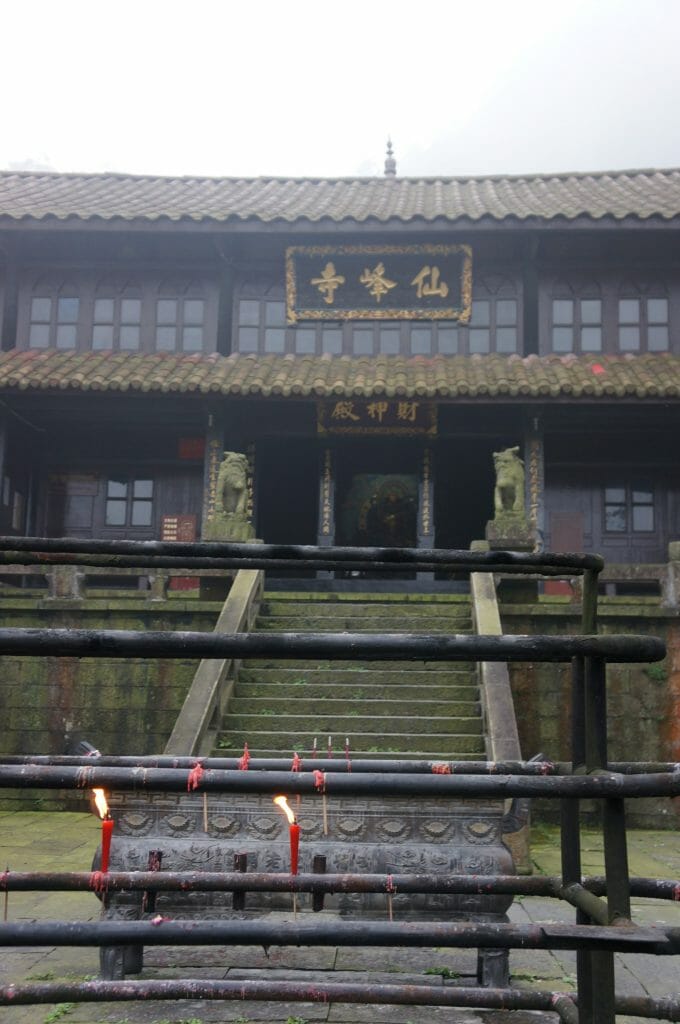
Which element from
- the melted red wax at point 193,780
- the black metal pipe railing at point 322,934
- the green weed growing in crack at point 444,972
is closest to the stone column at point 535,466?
the green weed growing in crack at point 444,972

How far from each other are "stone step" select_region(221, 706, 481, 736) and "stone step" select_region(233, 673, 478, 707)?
1.35ft

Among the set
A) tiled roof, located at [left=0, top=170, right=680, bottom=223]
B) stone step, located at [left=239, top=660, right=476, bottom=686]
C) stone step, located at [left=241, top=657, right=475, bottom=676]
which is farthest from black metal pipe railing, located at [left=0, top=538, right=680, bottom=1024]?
tiled roof, located at [left=0, top=170, right=680, bottom=223]

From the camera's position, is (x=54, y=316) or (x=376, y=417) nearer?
(x=376, y=417)

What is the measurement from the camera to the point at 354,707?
8773mm

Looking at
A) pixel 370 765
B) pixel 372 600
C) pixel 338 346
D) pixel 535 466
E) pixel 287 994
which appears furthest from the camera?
pixel 338 346

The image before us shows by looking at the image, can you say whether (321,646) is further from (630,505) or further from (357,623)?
(630,505)

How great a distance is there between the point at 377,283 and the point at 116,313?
171 inches

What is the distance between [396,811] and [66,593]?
248 inches

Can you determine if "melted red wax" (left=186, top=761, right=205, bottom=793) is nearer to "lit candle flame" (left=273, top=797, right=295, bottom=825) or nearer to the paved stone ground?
"lit candle flame" (left=273, top=797, right=295, bottom=825)

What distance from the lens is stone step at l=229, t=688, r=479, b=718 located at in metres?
8.63

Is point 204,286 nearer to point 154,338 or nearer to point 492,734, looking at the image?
point 154,338

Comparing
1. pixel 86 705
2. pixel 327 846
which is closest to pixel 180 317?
pixel 86 705

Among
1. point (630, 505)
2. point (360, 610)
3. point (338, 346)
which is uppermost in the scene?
point (338, 346)

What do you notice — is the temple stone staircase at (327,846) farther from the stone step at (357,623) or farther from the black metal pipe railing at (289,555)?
the stone step at (357,623)
